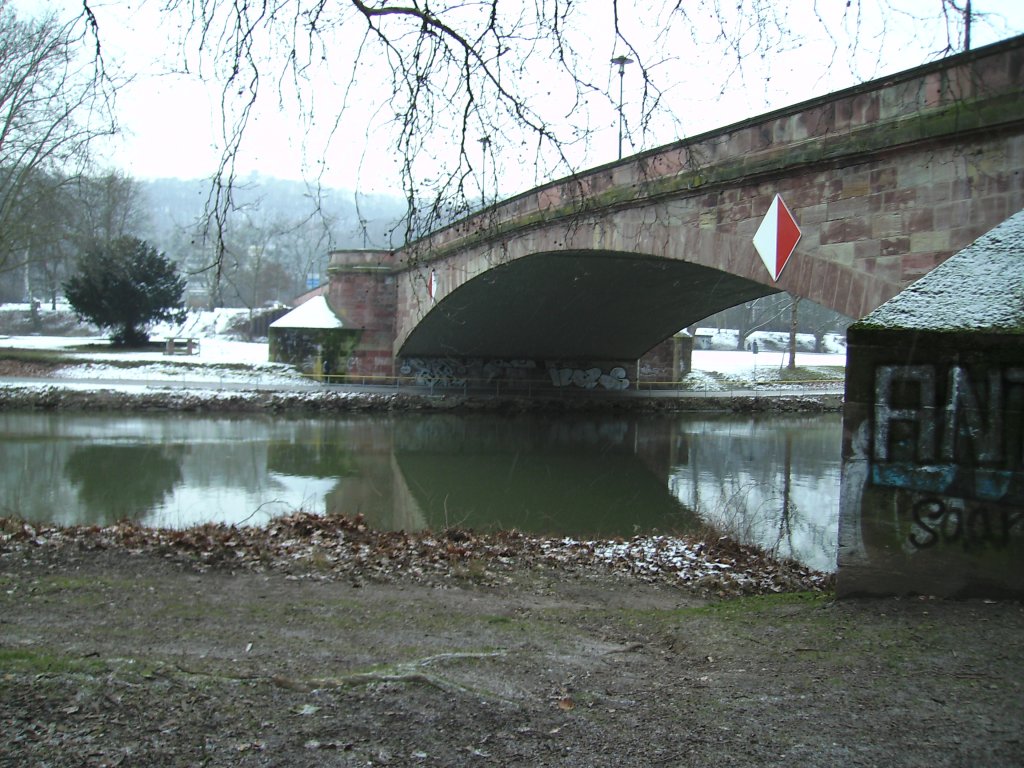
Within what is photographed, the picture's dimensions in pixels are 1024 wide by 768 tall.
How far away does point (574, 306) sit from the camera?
69.5 ft

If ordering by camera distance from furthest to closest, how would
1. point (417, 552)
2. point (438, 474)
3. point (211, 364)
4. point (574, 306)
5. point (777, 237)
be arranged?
1. point (211, 364)
2. point (574, 306)
3. point (438, 474)
4. point (777, 237)
5. point (417, 552)

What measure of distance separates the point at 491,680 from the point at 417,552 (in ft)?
12.3

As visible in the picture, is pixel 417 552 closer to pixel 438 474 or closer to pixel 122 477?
pixel 438 474

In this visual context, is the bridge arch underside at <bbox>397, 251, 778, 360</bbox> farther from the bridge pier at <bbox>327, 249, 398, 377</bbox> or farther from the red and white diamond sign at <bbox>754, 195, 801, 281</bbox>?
the red and white diamond sign at <bbox>754, 195, 801, 281</bbox>

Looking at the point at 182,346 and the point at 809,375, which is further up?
the point at 182,346

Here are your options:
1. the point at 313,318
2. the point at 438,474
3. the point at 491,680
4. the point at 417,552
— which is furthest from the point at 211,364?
the point at 491,680

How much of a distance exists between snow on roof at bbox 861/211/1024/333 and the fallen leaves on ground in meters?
2.04

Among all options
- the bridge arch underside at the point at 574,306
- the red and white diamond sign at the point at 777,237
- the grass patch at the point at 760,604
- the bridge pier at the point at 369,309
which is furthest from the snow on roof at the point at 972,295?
the bridge pier at the point at 369,309

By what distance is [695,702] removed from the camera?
3100 mm

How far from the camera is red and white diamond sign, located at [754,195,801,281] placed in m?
8.66

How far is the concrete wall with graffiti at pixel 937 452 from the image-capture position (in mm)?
4242

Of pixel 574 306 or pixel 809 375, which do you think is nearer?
pixel 574 306

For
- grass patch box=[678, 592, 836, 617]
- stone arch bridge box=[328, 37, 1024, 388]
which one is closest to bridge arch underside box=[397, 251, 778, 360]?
stone arch bridge box=[328, 37, 1024, 388]

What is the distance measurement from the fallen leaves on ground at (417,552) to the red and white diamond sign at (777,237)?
302cm
